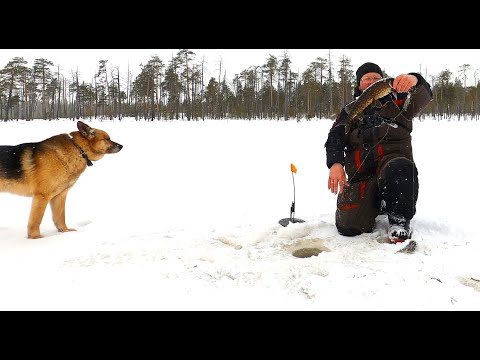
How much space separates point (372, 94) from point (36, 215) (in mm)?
3900

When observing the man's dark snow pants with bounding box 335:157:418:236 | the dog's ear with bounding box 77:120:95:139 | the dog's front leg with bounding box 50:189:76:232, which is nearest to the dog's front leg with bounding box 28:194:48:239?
the dog's front leg with bounding box 50:189:76:232

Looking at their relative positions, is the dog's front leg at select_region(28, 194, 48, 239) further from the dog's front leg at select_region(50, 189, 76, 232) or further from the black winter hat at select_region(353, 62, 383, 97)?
the black winter hat at select_region(353, 62, 383, 97)

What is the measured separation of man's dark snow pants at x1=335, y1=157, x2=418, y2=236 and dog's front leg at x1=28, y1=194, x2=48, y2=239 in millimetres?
3364

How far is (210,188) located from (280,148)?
5989 mm

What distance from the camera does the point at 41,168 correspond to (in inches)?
150

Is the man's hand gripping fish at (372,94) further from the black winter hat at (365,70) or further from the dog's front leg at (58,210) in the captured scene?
the dog's front leg at (58,210)

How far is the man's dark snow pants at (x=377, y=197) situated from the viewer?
3266mm

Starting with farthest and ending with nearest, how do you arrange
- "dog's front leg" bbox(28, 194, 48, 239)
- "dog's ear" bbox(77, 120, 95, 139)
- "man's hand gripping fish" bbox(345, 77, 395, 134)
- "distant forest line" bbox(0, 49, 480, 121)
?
"distant forest line" bbox(0, 49, 480, 121) < "dog's ear" bbox(77, 120, 95, 139) < "dog's front leg" bbox(28, 194, 48, 239) < "man's hand gripping fish" bbox(345, 77, 395, 134)

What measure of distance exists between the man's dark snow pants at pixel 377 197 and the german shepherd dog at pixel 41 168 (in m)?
3.19

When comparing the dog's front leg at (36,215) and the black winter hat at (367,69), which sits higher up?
the black winter hat at (367,69)

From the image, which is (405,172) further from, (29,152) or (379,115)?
(29,152)

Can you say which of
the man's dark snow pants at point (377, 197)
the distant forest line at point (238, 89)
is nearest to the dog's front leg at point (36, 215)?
the man's dark snow pants at point (377, 197)

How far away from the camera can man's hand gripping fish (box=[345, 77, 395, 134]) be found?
10.6ft
